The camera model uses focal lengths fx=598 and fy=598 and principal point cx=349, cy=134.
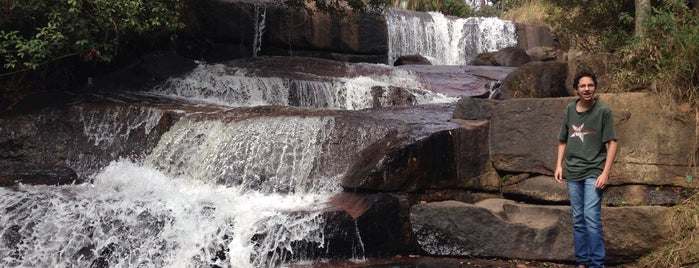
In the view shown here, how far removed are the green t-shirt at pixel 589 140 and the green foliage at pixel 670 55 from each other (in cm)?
164

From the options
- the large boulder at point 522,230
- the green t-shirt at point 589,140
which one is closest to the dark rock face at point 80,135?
the large boulder at point 522,230

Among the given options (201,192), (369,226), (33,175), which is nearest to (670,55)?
(369,226)

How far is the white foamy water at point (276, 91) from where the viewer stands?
11164 mm

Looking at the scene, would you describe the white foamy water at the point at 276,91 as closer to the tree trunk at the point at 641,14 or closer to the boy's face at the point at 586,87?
the tree trunk at the point at 641,14

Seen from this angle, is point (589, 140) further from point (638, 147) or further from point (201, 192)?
point (201, 192)

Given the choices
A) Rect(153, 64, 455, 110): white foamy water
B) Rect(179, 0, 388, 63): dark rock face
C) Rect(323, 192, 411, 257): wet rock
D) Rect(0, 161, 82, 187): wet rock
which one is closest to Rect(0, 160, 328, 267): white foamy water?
Rect(323, 192, 411, 257): wet rock

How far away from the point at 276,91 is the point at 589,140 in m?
7.50

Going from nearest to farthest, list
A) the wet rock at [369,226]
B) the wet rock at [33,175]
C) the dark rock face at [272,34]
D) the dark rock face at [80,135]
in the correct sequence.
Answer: the wet rock at [369,226] → the wet rock at [33,175] → the dark rock face at [80,135] → the dark rock face at [272,34]

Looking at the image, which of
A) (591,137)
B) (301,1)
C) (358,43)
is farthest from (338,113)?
(358,43)

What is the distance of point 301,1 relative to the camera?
13.2m

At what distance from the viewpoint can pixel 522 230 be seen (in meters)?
6.01

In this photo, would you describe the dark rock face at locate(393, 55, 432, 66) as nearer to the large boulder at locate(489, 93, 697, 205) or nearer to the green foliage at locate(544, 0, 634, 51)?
the green foliage at locate(544, 0, 634, 51)

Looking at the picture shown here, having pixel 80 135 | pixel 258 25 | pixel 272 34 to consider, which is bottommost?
pixel 80 135

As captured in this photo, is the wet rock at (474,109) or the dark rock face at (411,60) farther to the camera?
the dark rock face at (411,60)
